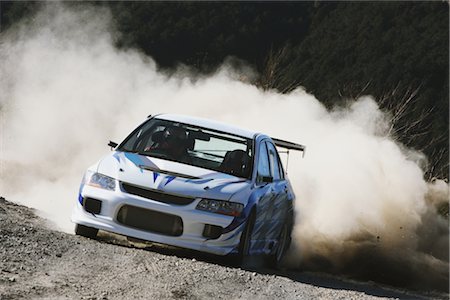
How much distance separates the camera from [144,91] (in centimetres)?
2297

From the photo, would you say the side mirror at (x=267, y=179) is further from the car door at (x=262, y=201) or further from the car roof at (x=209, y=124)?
the car roof at (x=209, y=124)

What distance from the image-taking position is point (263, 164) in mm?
10617

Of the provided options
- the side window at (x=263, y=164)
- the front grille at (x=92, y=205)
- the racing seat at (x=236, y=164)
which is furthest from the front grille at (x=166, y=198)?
the side window at (x=263, y=164)

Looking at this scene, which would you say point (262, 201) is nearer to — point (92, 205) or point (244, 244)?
point (244, 244)

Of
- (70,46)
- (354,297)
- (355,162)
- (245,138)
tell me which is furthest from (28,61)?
(354,297)

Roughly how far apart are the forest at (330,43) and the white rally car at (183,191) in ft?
114

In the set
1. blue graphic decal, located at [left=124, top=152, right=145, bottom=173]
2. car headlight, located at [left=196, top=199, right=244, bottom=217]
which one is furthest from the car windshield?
car headlight, located at [left=196, top=199, right=244, bottom=217]

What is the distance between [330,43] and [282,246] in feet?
168

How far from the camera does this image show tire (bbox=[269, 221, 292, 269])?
11344mm

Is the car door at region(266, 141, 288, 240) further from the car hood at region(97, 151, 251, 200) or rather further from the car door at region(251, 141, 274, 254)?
the car hood at region(97, 151, 251, 200)

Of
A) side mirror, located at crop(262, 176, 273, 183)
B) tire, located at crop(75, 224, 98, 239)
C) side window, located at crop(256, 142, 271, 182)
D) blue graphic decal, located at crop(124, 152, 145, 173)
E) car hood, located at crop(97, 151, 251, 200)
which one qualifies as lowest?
tire, located at crop(75, 224, 98, 239)

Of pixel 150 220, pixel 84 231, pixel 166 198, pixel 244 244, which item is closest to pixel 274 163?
pixel 244 244

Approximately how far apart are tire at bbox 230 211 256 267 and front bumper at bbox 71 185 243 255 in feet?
0.43

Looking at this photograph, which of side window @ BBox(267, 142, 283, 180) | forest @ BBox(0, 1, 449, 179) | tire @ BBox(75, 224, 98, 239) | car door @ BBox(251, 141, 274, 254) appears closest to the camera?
tire @ BBox(75, 224, 98, 239)
